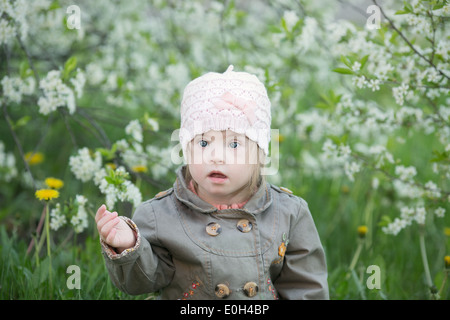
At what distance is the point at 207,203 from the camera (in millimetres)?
1758

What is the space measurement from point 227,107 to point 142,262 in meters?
0.60

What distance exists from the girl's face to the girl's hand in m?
0.31

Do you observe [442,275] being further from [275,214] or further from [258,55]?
[258,55]

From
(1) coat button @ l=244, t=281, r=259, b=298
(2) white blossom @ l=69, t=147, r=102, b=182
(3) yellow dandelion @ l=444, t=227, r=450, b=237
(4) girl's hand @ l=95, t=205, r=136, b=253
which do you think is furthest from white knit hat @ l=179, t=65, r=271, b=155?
(3) yellow dandelion @ l=444, t=227, r=450, b=237

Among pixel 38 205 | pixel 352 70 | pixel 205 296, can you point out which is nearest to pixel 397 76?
pixel 352 70

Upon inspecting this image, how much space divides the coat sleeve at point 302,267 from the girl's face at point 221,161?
1.00ft

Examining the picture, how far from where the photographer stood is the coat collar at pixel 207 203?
175 centimetres

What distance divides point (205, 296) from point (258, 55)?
2746 mm

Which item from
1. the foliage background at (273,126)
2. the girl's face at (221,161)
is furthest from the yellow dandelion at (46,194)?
the girl's face at (221,161)

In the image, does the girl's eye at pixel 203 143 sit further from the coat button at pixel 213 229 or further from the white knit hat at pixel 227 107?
the coat button at pixel 213 229

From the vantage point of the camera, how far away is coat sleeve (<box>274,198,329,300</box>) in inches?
71.2

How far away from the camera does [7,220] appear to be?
3.21 m

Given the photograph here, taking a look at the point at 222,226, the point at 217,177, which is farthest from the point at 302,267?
the point at 217,177

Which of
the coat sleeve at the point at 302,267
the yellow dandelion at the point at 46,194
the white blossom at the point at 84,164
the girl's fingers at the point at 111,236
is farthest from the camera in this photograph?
the white blossom at the point at 84,164
